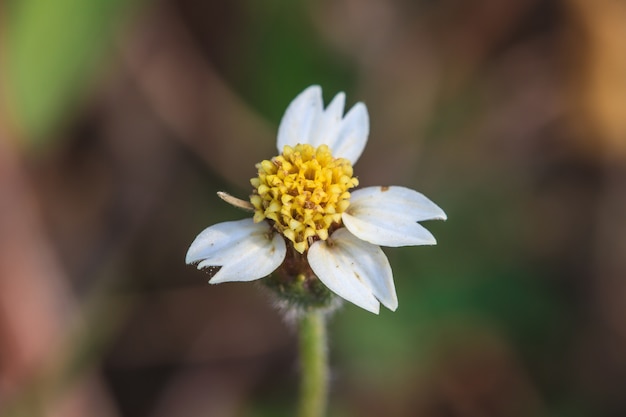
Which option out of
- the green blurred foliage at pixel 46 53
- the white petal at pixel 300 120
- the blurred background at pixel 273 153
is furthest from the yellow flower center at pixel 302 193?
the green blurred foliage at pixel 46 53

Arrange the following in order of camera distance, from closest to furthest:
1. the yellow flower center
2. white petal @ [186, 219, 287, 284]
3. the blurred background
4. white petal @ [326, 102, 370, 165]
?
white petal @ [186, 219, 287, 284] → the yellow flower center → white petal @ [326, 102, 370, 165] → the blurred background

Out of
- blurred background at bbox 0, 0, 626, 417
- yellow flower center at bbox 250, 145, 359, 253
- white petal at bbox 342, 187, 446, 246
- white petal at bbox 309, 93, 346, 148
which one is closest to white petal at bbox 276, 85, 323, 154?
white petal at bbox 309, 93, 346, 148

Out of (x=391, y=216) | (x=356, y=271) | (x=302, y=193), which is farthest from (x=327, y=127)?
(x=356, y=271)

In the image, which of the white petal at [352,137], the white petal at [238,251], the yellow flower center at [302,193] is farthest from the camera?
the white petal at [352,137]

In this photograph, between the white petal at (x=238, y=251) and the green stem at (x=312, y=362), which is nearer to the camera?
the white petal at (x=238, y=251)

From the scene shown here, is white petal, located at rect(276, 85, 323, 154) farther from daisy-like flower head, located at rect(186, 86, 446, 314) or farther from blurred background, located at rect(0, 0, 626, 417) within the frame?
blurred background, located at rect(0, 0, 626, 417)

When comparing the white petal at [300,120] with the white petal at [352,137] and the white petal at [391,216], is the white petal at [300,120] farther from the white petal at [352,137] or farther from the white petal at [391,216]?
the white petal at [391,216]
